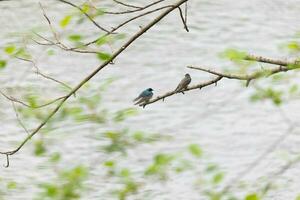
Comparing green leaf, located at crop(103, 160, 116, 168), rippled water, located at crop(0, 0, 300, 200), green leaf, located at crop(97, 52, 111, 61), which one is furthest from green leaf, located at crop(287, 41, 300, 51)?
rippled water, located at crop(0, 0, 300, 200)

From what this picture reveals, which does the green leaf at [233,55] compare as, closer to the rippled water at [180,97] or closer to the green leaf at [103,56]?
the green leaf at [103,56]

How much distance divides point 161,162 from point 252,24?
347 inches

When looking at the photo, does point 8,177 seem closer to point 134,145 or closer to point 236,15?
point 134,145

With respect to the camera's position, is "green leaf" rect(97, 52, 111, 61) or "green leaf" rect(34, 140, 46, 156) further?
"green leaf" rect(34, 140, 46, 156)

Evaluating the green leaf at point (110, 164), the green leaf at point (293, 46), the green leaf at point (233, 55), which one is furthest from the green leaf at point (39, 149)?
the green leaf at point (293, 46)

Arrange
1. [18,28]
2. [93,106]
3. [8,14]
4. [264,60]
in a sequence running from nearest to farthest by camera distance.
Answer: [264,60]
[93,106]
[18,28]
[8,14]

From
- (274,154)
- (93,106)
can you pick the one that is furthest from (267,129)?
(93,106)

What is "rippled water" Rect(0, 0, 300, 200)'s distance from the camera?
7020 mm

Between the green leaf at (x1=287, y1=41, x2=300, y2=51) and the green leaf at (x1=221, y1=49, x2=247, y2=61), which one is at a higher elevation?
the green leaf at (x1=287, y1=41, x2=300, y2=51)

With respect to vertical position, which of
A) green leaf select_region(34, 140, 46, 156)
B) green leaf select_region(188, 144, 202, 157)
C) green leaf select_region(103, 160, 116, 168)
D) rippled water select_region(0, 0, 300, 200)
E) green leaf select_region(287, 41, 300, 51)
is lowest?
green leaf select_region(188, 144, 202, 157)

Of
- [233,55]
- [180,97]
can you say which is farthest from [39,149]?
[180,97]

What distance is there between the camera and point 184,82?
11.6ft

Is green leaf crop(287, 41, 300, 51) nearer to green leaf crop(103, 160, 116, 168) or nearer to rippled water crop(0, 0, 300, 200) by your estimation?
green leaf crop(103, 160, 116, 168)

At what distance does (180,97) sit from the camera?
28.9 ft
